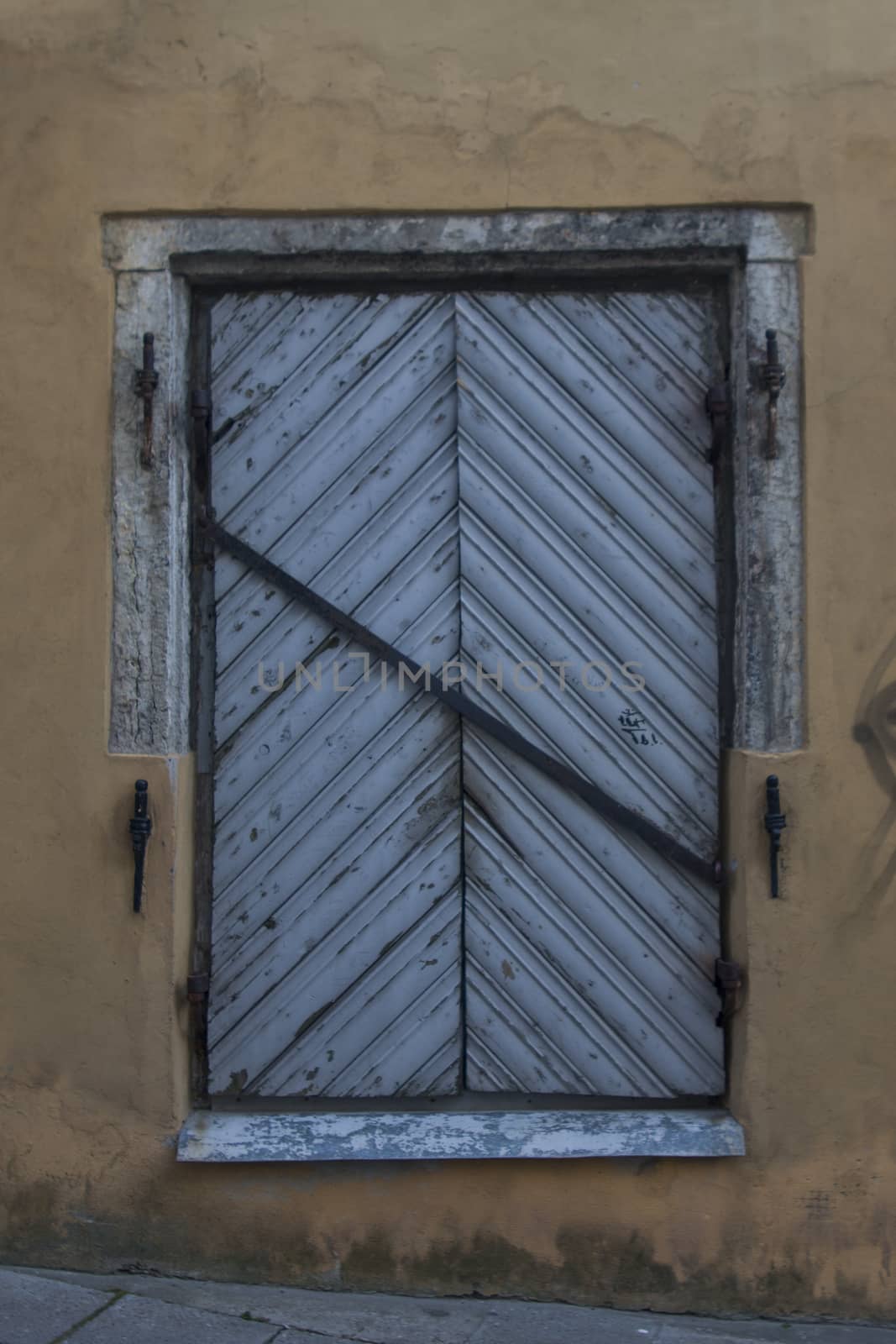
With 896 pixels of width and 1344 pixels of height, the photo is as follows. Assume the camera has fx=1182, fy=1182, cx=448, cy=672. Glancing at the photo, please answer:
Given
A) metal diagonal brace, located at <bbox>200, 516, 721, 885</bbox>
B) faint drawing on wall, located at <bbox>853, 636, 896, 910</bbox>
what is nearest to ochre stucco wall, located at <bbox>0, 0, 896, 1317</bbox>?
faint drawing on wall, located at <bbox>853, 636, 896, 910</bbox>

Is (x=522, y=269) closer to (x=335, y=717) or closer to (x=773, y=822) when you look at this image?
(x=335, y=717)

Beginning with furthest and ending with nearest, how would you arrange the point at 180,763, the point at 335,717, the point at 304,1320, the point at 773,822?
the point at 335,717
the point at 180,763
the point at 773,822
the point at 304,1320

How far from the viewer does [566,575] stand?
11.2 ft

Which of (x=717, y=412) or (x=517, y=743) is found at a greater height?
(x=717, y=412)

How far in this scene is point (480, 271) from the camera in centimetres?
338

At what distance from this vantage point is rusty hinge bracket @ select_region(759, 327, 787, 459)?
10.6 feet

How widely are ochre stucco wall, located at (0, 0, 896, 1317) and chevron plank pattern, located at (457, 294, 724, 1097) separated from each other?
0.75 ft

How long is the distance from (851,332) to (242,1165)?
2848 mm

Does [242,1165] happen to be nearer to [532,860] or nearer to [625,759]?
[532,860]

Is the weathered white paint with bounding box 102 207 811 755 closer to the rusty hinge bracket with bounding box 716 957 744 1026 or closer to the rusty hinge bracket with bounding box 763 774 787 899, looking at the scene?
the rusty hinge bracket with bounding box 763 774 787 899

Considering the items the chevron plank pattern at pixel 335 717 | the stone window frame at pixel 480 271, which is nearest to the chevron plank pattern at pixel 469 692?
the chevron plank pattern at pixel 335 717

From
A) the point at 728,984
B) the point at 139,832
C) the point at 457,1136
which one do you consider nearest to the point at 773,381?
the point at 728,984

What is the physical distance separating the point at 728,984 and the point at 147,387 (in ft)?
7.57

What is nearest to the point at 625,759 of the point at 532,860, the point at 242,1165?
the point at 532,860
